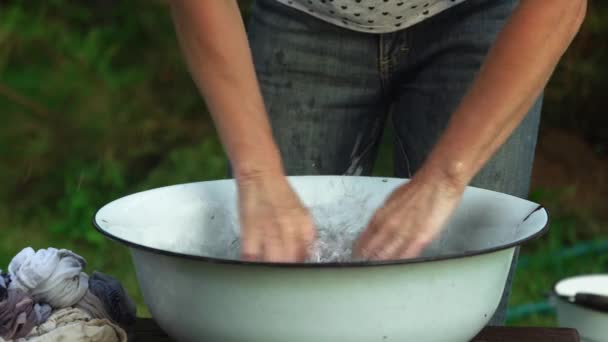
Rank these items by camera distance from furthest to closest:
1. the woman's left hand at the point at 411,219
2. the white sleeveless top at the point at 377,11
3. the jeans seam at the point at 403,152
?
the jeans seam at the point at 403,152 < the white sleeveless top at the point at 377,11 < the woman's left hand at the point at 411,219

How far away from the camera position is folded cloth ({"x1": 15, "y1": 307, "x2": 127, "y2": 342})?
3.02ft

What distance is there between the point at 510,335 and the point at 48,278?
0.50m

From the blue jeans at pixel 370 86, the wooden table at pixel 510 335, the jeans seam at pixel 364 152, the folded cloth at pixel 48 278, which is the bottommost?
the wooden table at pixel 510 335

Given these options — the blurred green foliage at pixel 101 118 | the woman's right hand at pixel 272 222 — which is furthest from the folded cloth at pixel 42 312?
the blurred green foliage at pixel 101 118

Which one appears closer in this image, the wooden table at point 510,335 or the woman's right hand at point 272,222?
the woman's right hand at point 272,222

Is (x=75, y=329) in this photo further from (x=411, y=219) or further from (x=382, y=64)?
(x=382, y=64)

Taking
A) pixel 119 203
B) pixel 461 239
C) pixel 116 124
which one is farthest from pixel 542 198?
pixel 119 203

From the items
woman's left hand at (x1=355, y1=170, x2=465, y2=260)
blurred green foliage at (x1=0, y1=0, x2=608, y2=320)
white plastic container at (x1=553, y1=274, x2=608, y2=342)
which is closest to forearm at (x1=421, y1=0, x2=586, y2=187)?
woman's left hand at (x1=355, y1=170, x2=465, y2=260)

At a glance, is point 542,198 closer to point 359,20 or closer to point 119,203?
point 359,20

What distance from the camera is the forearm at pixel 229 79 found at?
0.98 m

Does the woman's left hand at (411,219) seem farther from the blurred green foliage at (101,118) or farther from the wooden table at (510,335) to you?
the blurred green foliage at (101,118)

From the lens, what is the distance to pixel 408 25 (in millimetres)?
1275

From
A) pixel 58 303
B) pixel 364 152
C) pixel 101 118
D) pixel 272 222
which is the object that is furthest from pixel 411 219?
pixel 101 118

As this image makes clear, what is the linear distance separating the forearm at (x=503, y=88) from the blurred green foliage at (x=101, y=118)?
Result: 1989 mm
